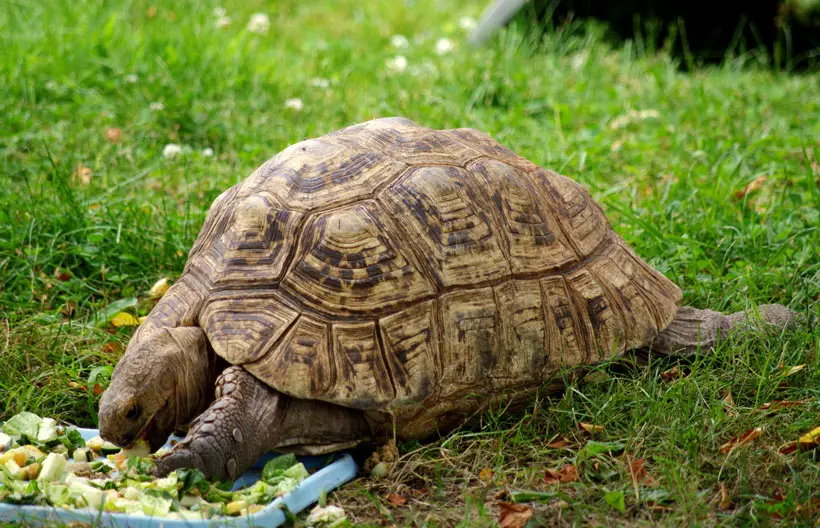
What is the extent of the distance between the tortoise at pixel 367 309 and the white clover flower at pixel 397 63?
3.57m

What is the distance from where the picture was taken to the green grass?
116 inches

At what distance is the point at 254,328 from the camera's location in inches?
118

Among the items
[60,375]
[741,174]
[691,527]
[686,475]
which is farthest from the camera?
[741,174]

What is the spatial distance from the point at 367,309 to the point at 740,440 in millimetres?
1326

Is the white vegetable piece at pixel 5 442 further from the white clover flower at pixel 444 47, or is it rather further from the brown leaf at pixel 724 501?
the white clover flower at pixel 444 47

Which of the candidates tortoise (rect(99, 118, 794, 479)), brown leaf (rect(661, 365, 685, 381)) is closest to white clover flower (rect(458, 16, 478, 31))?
tortoise (rect(99, 118, 794, 479))

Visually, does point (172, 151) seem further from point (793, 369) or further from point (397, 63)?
point (793, 369)

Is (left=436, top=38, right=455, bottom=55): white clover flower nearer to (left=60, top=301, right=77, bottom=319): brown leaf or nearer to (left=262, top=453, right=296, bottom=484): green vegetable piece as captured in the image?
(left=60, top=301, right=77, bottom=319): brown leaf

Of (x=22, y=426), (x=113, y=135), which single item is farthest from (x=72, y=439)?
(x=113, y=135)

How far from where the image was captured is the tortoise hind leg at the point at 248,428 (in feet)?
9.10

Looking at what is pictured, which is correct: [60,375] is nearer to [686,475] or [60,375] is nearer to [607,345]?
[607,345]

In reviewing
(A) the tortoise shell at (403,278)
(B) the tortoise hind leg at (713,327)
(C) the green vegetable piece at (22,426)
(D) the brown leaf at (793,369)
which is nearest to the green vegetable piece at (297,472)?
(A) the tortoise shell at (403,278)

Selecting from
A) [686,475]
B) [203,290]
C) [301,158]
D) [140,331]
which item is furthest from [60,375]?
[686,475]

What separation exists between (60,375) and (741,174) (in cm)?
381
